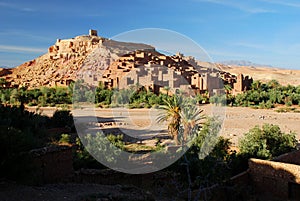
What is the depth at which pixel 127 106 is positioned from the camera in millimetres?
29438

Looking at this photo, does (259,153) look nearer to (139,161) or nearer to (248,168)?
(248,168)

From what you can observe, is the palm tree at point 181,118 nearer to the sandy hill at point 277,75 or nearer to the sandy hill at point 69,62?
the sandy hill at point 69,62

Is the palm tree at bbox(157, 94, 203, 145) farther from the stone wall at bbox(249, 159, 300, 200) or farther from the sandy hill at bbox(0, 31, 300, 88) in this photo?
the sandy hill at bbox(0, 31, 300, 88)

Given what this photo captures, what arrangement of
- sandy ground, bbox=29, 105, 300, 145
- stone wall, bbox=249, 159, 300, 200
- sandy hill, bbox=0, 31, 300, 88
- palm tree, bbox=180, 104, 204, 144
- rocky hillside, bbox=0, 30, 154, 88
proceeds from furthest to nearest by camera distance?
rocky hillside, bbox=0, 30, 154, 88 < sandy hill, bbox=0, 31, 300, 88 < sandy ground, bbox=29, 105, 300, 145 < palm tree, bbox=180, 104, 204, 144 < stone wall, bbox=249, 159, 300, 200

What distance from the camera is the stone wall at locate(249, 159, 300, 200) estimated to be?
27.0ft

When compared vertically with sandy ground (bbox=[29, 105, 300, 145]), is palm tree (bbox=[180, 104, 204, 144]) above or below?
above

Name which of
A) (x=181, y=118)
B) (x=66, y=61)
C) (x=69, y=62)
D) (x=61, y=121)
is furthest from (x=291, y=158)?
(x=66, y=61)

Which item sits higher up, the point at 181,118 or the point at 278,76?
the point at 278,76

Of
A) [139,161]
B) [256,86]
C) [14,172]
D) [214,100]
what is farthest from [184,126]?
[256,86]

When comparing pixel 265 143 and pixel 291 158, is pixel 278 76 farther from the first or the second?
pixel 291 158

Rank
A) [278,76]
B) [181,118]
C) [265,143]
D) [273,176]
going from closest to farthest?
[273,176] → [265,143] → [181,118] → [278,76]

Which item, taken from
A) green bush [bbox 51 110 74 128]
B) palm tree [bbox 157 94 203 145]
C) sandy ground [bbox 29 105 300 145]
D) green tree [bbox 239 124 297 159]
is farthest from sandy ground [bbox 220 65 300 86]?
green tree [bbox 239 124 297 159]

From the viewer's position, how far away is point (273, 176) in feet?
27.9

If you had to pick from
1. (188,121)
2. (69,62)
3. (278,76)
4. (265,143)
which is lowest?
(265,143)
